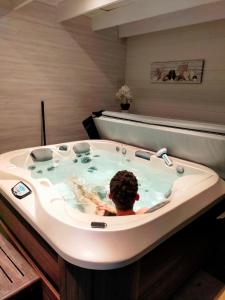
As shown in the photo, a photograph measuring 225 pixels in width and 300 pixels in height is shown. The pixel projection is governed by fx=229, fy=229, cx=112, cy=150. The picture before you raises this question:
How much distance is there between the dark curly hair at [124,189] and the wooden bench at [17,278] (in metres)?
0.62

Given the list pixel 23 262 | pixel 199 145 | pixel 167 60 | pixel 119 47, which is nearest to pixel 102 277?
pixel 23 262

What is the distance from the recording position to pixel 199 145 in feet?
6.60

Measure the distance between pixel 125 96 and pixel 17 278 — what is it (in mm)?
2558

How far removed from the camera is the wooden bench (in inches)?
44.9

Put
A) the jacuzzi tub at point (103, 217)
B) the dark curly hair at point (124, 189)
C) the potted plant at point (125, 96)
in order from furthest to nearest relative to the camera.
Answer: the potted plant at point (125, 96)
the dark curly hair at point (124, 189)
the jacuzzi tub at point (103, 217)

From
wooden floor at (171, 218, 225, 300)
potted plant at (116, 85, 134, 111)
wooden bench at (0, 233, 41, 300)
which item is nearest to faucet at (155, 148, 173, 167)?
wooden floor at (171, 218, 225, 300)

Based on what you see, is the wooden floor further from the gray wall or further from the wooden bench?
the gray wall

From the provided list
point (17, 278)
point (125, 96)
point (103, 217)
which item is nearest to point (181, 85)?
point (125, 96)

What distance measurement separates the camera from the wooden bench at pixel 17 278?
3.75 ft

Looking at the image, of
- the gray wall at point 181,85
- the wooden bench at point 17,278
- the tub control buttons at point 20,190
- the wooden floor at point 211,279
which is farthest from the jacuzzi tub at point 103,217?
the gray wall at point 181,85

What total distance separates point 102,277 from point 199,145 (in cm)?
143

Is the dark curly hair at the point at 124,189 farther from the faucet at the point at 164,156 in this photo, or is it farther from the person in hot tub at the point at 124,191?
the faucet at the point at 164,156

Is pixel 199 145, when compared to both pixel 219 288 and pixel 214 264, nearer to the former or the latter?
pixel 214 264

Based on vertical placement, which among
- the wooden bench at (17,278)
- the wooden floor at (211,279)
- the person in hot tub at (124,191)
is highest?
the person in hot tub at (124,191)
